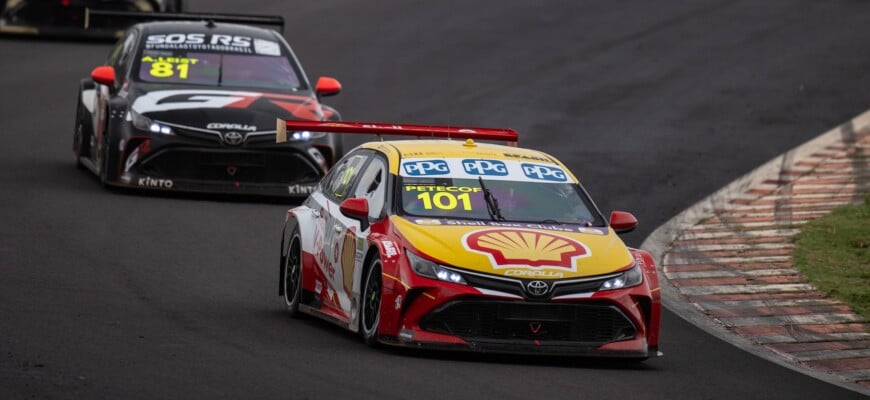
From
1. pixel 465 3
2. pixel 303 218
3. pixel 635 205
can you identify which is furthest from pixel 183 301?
pixel 465 3

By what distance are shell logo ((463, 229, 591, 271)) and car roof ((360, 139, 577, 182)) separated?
3.65 ft

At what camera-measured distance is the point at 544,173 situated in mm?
11898

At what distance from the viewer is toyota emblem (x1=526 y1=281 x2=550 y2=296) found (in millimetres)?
10414

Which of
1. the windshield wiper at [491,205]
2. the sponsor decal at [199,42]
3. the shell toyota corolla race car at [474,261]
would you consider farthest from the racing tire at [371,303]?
the sponsor decal at [199,42]

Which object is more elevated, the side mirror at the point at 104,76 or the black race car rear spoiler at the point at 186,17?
A: the black race car rear spoiler at the point at 186,17

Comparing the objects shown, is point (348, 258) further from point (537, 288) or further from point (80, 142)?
point (80, 142)

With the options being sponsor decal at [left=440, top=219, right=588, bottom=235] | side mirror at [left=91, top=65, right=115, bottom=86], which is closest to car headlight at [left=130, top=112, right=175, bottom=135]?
side mirror at [left=91, top=65, right=115, bottom=86]

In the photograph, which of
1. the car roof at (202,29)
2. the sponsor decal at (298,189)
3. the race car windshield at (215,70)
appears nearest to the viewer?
the sponsor decal at (298,189)

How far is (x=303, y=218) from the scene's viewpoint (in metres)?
12.5

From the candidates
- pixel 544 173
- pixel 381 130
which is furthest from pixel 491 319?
pixel 381 130

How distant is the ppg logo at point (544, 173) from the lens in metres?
11.8

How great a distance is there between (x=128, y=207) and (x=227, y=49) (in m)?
2.64

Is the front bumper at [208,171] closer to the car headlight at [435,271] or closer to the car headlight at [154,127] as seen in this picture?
the car headlight at [154,127]

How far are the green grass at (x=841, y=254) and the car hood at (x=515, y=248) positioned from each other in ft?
8.89
